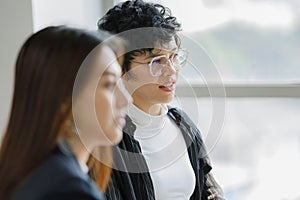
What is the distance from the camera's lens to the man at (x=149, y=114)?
5.28 ft

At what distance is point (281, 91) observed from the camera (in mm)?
2143

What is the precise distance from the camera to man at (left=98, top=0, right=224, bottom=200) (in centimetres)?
161

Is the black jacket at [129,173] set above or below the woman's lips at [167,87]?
below

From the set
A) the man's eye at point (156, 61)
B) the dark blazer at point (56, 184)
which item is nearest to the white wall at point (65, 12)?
the man's eye at point (156, 61)

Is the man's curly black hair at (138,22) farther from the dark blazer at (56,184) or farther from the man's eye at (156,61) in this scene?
the dark blazer at (56,184)

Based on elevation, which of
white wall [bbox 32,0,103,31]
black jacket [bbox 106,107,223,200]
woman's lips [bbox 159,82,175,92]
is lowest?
black jacket [bbox 106,107,223,200]

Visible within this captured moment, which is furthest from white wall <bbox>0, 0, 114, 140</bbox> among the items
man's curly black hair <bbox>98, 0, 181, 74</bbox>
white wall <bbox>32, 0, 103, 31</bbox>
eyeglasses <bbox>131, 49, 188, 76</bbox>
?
eyeglasses <bbox>131, 49, 188, 76</bbox>

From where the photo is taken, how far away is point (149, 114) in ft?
5.57

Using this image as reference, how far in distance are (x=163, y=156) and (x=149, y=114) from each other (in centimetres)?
14

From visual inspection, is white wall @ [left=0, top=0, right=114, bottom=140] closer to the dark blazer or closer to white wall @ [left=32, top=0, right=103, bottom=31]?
white wall @ [left=32, top=0, right=103, bottom=31]

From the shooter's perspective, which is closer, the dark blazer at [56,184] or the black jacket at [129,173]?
the dark blazer at [56,184]

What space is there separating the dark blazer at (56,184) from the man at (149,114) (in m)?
0.66

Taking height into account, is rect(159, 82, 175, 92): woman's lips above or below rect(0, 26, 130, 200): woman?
below

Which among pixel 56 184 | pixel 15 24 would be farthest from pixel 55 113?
pixel 15 24
